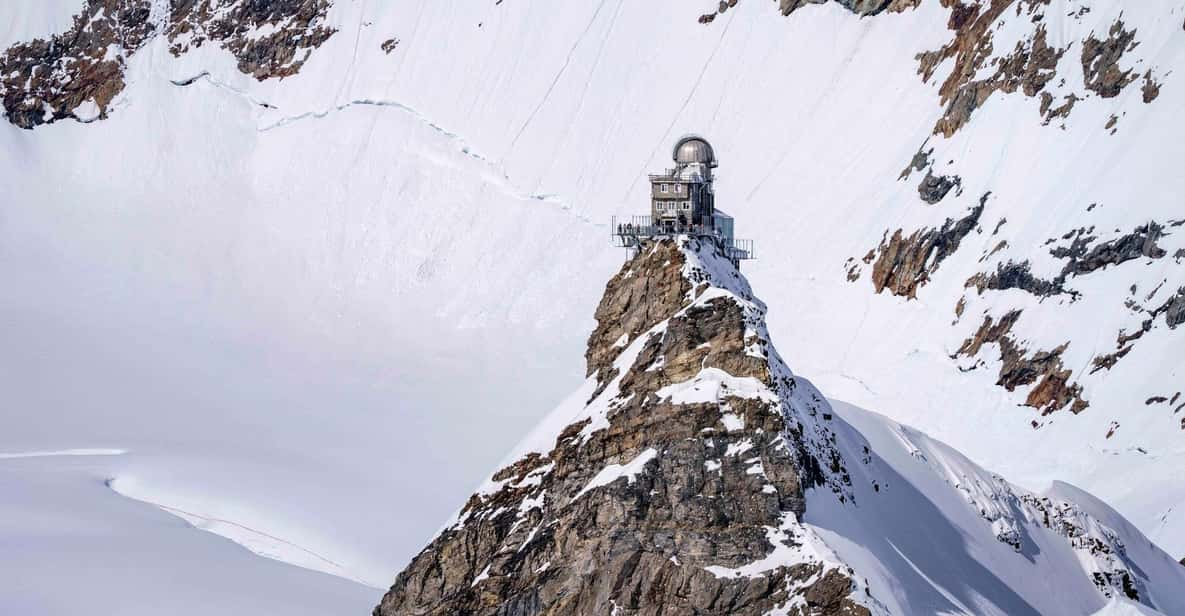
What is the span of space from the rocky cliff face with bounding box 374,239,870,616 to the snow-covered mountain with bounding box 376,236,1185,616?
0.25 feet

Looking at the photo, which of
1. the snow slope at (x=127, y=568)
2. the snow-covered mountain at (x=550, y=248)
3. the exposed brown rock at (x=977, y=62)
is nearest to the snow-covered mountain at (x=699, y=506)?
the snow-covered mountain at (x=550, y=248)

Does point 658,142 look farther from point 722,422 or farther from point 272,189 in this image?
point 722,422

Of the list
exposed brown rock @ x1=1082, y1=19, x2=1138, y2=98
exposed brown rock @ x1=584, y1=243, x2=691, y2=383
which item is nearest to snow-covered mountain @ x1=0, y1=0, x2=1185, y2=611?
exposed brown rock @ x1=1082, y1=19, x2=1138, y2=98

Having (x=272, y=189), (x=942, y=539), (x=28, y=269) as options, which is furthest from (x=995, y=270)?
(x=28, y=269)

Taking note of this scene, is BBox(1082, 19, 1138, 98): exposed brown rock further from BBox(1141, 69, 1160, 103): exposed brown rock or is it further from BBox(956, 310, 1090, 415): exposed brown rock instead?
BBox(956, 310, 1090, 415): exposed brown rock

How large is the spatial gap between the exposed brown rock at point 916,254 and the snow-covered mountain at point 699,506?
38.5 metres

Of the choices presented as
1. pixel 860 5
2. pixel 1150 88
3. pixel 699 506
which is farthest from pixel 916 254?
pixel 699 506

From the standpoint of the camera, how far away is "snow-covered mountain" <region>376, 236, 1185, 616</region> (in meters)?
85.1

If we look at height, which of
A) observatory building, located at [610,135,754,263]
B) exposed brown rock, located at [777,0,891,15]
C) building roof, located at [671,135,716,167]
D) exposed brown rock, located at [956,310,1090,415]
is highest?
exposed brown rock, located at [777,0,891,15]

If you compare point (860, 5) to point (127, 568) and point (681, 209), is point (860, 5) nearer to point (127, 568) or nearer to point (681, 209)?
point (681, 209)

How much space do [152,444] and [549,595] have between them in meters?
75.0

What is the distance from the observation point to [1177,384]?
125625 millimetres

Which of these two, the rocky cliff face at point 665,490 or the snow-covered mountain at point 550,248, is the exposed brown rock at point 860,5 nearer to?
the snow-covered mountain at point 550,248

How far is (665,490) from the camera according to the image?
287 feet
